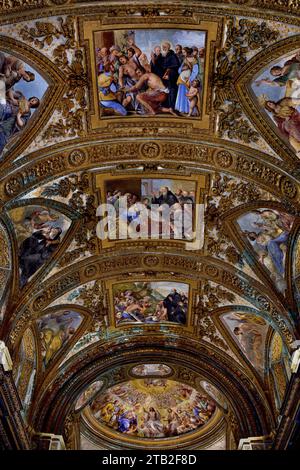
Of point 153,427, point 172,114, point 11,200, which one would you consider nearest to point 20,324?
point 11,200

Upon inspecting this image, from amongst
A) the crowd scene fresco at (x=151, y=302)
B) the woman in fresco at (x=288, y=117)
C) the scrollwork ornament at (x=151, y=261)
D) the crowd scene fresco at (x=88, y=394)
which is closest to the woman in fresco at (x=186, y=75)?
the woman in fresco at (x=288, y=117)

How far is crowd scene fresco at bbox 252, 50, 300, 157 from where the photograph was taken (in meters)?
14.0

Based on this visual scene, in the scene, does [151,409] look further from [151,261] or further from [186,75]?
[186,75]

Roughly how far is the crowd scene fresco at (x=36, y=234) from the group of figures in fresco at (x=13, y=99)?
2.58 metres

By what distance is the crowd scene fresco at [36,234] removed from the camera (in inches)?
663

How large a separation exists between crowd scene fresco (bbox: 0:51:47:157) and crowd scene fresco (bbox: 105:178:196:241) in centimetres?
350

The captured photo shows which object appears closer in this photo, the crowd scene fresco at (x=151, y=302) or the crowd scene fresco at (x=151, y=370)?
the crowd scene fresco at (x=151, y=302)

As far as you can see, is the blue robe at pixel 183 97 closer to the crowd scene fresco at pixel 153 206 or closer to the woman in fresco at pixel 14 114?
the crowd scene fresco at pixel 153 206

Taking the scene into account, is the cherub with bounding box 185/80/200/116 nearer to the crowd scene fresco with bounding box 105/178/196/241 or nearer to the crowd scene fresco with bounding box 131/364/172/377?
the crowd scene fresco with bounding box 105/178/196/241

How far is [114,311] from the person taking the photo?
2183 centimetres

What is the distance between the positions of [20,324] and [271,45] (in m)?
10.2

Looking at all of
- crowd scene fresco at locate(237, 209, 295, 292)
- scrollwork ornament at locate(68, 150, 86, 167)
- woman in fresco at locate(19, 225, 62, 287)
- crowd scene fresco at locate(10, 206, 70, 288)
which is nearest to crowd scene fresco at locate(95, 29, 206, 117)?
scrollwork ornament at locate(68, 150, 86, 167)

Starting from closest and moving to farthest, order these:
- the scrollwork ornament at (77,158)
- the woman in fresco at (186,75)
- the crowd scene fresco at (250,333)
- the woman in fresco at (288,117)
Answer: the woman in fresco at (186,75), the woman in fresco at (288,117), the scrollwork ornament at (77,158), the crowd scene fresco at (250,333)

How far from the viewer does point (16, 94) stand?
47.1 feet
